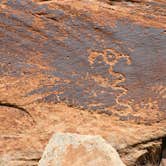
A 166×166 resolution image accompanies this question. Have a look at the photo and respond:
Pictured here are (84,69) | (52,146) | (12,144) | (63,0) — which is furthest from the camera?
(63,0)

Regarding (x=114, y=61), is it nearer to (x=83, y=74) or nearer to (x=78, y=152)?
(x=83, y=74)

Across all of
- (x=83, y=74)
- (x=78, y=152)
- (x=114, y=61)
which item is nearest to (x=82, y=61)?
(x=83, y=74)

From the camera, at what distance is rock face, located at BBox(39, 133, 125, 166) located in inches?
109

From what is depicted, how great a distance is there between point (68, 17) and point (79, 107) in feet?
2.30

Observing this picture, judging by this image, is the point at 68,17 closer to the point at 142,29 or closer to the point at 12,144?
the point at 142,29

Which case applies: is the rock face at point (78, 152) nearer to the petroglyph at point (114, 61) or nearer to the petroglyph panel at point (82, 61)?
the petroglyph panel at point (82, 61)

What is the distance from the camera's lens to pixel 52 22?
3562 mm

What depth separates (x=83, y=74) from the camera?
134 inches

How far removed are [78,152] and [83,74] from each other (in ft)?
2.41

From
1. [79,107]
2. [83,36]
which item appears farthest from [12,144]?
[83,36]

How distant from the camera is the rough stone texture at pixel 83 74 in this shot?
10.6 ft

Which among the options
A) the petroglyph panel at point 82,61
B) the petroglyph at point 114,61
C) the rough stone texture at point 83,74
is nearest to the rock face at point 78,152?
the rough stone texture at point 83,74

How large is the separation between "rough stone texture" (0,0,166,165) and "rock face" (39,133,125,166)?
0.95 feet

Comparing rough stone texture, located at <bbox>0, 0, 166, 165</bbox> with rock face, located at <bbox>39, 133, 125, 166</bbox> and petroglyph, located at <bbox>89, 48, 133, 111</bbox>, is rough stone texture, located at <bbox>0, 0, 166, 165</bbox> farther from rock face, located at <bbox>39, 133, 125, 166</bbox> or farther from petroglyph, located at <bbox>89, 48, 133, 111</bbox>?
rock face, located at <bbox>39, 133, 125, 166</bbox>
